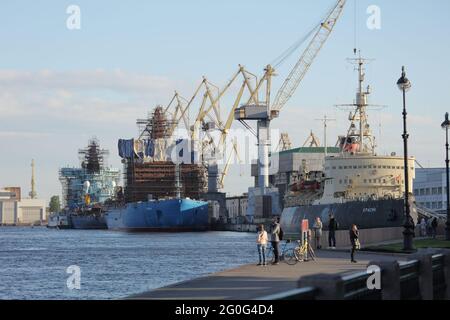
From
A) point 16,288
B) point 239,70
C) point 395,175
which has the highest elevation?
point 239,70

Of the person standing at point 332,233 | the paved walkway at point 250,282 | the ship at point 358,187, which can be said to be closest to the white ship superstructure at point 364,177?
the ship at point 358,187

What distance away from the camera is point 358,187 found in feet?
384

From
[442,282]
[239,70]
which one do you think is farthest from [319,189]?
[442,282]

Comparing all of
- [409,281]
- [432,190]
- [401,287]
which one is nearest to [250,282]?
[409,281]

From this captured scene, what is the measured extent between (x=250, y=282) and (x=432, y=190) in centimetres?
16374

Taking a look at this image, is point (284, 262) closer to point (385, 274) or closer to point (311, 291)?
point (385, 274)

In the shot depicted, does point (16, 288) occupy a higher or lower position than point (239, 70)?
lower

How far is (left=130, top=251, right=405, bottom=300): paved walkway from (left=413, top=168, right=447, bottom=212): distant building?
143 m

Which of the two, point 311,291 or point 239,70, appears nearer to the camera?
point 311,291

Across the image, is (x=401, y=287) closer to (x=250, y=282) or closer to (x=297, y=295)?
(x=297, y=295)

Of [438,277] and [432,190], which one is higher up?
[432,190]
